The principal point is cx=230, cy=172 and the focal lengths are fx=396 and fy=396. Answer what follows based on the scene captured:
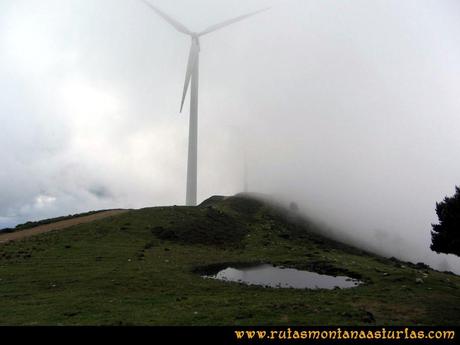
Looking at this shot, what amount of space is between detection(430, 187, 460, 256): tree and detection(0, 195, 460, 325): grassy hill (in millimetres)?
3626

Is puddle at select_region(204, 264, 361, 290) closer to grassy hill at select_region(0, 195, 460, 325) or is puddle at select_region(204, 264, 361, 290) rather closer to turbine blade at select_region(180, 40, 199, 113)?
grassy hill at select_region(0, 195, 460, 325)

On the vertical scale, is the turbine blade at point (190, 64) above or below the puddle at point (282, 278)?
above

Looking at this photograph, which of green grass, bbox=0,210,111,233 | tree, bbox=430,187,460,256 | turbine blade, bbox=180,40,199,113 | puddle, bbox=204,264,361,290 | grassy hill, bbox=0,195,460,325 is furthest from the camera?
turbine blade, bbox=180,40,199,113

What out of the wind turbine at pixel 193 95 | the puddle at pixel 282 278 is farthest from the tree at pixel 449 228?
the wind turbine at pixel 193 95

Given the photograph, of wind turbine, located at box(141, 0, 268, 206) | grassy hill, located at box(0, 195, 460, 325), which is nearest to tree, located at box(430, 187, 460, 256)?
grassy hill, located at box(0, 195, 460, 325)

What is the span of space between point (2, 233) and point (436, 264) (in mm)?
107274

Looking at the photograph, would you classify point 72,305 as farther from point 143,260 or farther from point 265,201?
point 265,201

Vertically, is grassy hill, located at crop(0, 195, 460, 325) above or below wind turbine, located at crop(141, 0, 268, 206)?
below

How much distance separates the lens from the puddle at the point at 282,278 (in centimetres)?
3431

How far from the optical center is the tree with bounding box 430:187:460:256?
1265 inches

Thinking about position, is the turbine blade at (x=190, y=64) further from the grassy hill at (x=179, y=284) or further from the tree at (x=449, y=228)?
the tree at (x=449, y=228)

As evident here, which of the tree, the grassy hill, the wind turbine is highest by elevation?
the wind turbine

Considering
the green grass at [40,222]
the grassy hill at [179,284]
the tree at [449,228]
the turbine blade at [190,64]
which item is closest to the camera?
the grassy hill at [179,284]

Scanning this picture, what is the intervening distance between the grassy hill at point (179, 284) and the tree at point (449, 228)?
3.63 m
